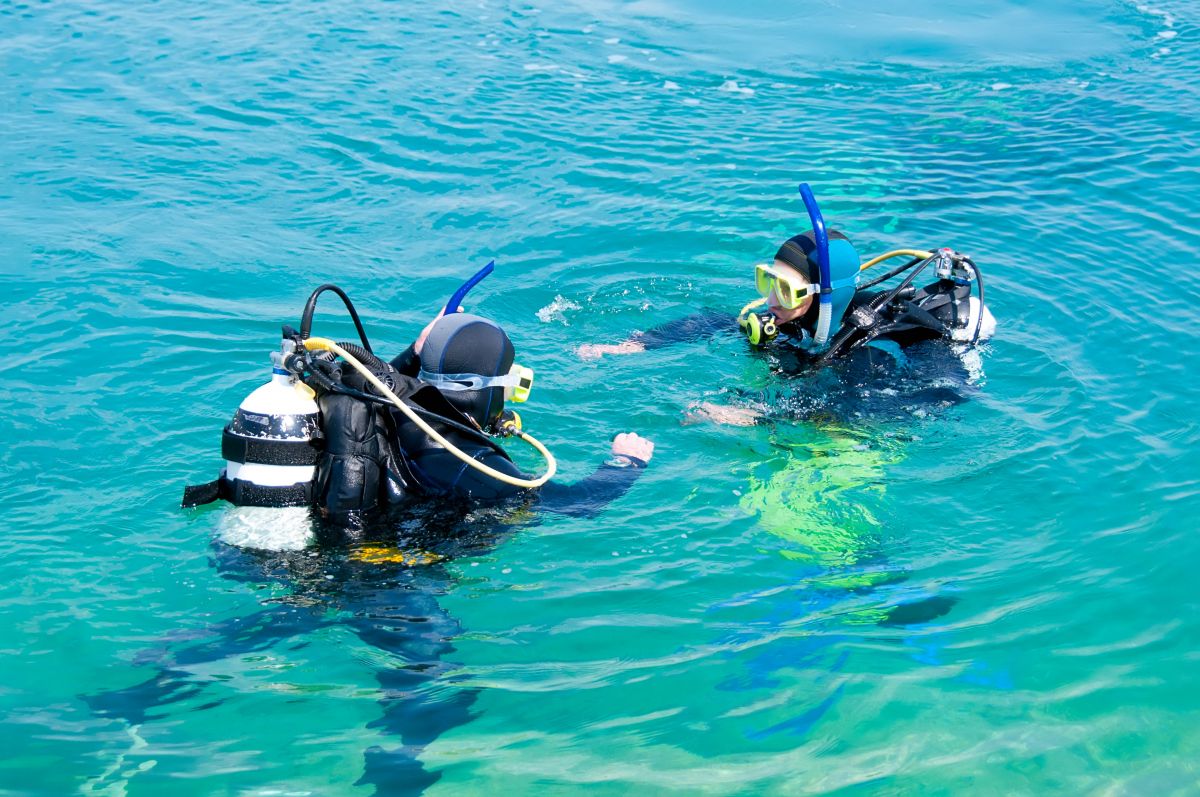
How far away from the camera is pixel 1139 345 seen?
22.5 feet

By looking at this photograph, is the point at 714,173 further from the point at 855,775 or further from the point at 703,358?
the point at 855,775

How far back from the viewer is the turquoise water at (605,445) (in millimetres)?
3854

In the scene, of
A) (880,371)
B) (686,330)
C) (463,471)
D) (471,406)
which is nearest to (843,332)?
(880,371)

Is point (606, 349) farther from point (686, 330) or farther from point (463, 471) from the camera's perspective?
point (463, 471)

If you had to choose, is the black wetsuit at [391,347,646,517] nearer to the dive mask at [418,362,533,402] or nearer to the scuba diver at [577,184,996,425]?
the dive mask at [418,362,533,402]

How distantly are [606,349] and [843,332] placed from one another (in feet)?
4.88

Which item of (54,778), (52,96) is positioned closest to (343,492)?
(54,778)

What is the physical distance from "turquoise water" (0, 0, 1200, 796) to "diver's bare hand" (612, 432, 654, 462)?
354 millimetres

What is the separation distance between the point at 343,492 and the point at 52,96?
8.32 metres

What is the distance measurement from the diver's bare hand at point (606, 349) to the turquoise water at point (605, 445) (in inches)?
2.9

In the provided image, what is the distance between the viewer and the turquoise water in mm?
3854

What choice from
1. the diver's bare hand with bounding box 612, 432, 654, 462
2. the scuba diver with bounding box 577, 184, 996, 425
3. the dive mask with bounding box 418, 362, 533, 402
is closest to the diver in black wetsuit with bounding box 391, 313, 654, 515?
the dive mask with bounding box 418, 362, 533, 402

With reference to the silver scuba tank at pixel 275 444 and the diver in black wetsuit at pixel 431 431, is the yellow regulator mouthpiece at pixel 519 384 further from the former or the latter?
the silver scuba tank at pixel 275 444

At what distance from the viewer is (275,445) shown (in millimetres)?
3830
